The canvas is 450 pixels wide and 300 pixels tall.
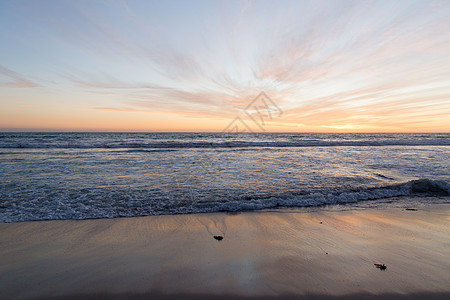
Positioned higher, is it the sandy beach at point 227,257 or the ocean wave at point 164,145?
the ocean wave at point 164,145

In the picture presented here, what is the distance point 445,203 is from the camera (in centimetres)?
575

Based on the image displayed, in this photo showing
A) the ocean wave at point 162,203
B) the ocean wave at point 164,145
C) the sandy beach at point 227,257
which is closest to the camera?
the sandy beach at point 227,257

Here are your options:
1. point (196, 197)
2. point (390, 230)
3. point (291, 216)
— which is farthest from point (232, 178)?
point (390, 230)

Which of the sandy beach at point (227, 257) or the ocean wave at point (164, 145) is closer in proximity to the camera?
the sandy beach at point (227, 257)

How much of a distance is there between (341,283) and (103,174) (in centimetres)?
937

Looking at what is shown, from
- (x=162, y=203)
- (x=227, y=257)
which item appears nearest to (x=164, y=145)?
(x=162, y=203)

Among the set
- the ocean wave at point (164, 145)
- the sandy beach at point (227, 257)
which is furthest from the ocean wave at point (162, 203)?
the ocean wave at point (164, 145)

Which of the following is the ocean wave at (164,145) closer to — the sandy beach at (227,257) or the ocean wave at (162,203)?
the ocean wave at (162,203)

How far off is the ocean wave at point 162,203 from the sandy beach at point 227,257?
402 mm

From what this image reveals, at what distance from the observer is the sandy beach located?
2535 millimetres

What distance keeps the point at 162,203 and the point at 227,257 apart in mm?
2920

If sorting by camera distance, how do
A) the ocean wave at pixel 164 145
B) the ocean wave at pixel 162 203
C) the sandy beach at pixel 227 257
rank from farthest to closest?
the ocean wave at pixel 164 145
the ocean wave at pixel 162 203
the sandy beach at pixel 227 257

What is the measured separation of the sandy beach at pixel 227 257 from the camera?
2535 mm

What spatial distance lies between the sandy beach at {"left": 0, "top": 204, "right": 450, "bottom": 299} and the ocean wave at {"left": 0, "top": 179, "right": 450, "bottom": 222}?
1.32 feet
